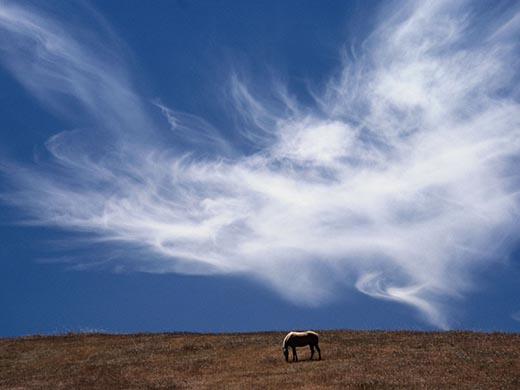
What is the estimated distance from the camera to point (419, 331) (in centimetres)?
4953

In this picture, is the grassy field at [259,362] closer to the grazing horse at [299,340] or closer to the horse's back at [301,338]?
the grazing horse at [299,340]

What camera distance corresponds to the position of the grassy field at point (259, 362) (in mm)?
33125

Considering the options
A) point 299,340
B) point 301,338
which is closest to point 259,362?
point 299,340

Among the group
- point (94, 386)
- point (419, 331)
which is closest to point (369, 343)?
point (419, 331)

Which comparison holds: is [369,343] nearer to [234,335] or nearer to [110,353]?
[234,335]

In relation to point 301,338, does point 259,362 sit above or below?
below

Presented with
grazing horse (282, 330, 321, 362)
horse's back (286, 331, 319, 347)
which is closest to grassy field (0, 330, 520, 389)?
grazing horse (282, 330, 321, 362)

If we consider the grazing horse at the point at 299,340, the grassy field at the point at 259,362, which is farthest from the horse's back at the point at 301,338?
the grassy field at the point at 259,362

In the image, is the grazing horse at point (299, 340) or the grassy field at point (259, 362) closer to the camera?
the grassy field at point (259, 362)

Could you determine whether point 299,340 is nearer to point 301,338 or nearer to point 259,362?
A: point 301,338

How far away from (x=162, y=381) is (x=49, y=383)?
7.34m

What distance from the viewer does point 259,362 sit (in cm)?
3919

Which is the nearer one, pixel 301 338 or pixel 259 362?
pixel 259 362

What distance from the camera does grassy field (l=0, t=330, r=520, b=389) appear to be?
1304 inches
